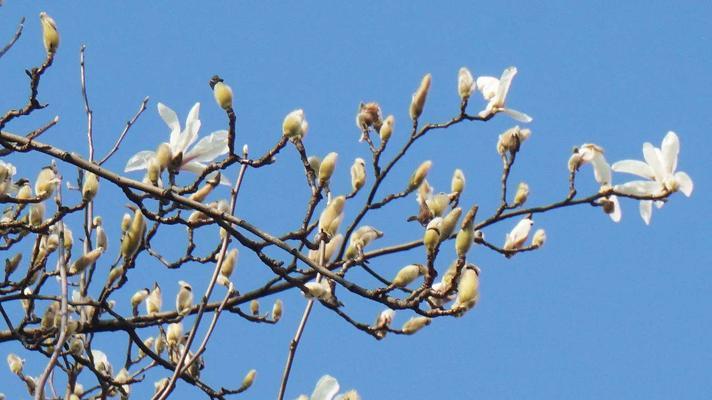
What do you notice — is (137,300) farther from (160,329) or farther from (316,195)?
(316,195)

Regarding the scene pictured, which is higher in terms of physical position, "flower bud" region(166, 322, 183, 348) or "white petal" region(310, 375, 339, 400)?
"flower bud" region(166, 322, 183, 348)

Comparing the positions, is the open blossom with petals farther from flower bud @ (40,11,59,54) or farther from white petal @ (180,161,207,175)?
flower bud @ (40,11,59,54)

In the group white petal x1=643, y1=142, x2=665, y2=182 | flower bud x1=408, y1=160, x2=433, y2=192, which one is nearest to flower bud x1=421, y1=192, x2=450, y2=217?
flower bud x1=408, y1=160, x2=433, y2=192

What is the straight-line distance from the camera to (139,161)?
8.69 feet

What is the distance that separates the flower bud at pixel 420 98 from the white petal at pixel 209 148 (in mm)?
585

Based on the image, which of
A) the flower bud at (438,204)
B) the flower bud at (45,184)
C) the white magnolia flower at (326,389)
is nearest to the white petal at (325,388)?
the white magnolia flower at (326,389)

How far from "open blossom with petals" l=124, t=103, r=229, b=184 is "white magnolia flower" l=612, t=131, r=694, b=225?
3.67 ft

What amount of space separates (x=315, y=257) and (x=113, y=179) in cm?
64

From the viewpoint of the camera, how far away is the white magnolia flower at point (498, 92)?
3082mm

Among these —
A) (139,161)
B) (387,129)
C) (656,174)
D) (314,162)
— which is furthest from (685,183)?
(139,161)

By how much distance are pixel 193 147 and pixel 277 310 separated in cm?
97

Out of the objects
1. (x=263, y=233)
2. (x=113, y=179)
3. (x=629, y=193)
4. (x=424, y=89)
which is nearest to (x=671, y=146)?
(x=629, y=193)

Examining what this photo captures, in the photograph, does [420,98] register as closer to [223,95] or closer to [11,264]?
[223,95]

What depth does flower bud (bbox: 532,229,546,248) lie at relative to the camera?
301 centimetres
